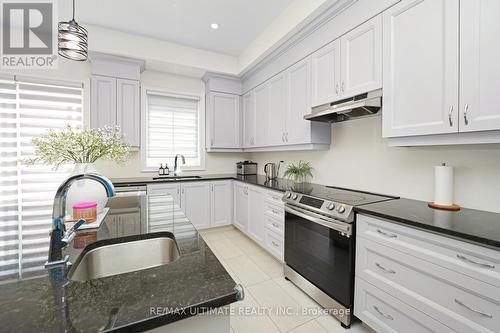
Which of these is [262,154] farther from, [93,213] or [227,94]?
[93,213]

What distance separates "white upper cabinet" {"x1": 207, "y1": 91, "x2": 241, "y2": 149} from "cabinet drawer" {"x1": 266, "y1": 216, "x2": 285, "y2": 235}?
6.00 feet

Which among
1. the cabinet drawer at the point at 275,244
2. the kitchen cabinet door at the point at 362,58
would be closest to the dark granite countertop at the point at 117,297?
the cabinet drawer at the point at 275,244

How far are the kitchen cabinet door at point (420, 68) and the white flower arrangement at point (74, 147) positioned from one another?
207cm

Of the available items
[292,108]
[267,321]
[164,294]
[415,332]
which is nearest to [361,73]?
[292,108]

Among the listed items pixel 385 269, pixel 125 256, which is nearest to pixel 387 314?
pixel 385 269

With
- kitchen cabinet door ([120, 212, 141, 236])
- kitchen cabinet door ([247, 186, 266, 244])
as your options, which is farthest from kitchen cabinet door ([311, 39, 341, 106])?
kitchen cabinet door ([120, 212, 141, 236])

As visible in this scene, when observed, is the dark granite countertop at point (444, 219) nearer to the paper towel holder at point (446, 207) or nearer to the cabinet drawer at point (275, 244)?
the paper towel holder at point (446, 207)

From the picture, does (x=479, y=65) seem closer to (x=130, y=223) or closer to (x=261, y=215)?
(x=130, y=223)

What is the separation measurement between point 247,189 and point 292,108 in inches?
53.6

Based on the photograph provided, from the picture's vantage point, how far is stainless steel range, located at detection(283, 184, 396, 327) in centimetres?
164

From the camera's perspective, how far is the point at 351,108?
6.16 ft

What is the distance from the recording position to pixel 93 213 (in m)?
1.24

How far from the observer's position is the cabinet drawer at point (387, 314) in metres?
1.24

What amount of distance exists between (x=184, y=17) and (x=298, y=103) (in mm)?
1885
